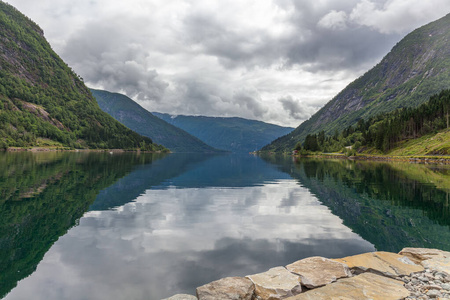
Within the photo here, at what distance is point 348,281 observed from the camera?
502 inches

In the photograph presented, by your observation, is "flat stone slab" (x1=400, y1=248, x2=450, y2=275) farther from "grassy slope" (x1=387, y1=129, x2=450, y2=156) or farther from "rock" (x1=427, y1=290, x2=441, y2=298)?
"grassy slope" (x1=387, y1=129, x2=450, y2=156)

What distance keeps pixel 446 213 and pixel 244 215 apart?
21739 mm

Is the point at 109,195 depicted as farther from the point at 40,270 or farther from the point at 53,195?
the point at 40,270

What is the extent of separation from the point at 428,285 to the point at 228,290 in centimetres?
940

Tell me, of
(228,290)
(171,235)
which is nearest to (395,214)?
(171,235)

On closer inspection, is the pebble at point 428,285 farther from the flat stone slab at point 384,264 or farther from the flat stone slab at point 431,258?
the flat stone slab at point 431,258

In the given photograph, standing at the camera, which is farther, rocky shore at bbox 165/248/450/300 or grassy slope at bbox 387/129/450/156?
grassy slope at bbox 387/129/450/156

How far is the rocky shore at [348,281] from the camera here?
1150cm

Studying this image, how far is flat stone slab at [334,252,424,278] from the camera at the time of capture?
1449 centimetres

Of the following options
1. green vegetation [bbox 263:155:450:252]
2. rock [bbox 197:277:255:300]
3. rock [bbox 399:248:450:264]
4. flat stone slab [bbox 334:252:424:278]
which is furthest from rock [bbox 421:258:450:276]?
rock [bbox 197:277:255:300]

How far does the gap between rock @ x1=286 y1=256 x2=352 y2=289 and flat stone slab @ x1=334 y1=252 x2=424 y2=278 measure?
945mm

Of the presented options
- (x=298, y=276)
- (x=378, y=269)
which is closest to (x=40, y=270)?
(x=298, y=276)

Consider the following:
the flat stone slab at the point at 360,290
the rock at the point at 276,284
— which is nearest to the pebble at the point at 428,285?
the flat stone slab at the point at 360,290

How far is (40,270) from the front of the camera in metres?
15.0
